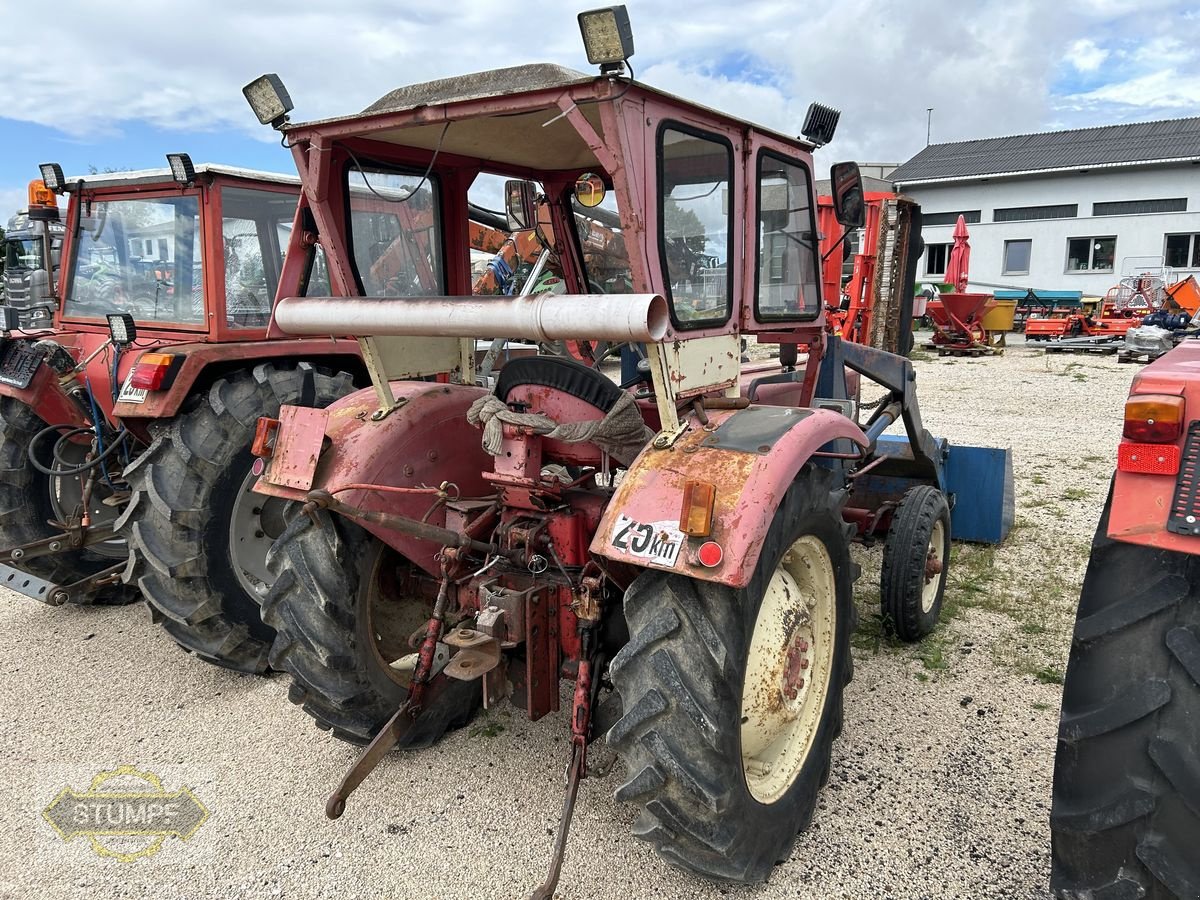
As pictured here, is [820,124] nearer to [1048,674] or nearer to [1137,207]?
[1048,674]

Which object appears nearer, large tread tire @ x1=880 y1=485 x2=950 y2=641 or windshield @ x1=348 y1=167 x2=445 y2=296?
windshield @ x1=348 y1=167 x2=445 y2=296

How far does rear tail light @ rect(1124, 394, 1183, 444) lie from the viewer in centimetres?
180

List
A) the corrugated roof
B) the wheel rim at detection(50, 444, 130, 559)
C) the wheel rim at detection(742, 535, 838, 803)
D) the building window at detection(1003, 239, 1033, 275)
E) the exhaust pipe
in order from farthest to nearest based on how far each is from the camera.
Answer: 1. the building window at detection(1003, 239, 1033, 275)
2. the corrugated roof
3. the wheel rim at detection(50, 444, 130, 559)
4. the wheel rim at detection(742, 535, 838, 803)
5. the exhaust pipe

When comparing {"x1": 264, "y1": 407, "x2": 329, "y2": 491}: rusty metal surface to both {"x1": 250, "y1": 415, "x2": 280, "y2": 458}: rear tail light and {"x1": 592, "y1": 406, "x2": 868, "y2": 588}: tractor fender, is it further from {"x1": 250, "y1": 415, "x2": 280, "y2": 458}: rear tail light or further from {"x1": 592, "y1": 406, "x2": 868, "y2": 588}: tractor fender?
{"x1": 592, "y1": 406, "x2": 868, "y2": 588}: tractor fender

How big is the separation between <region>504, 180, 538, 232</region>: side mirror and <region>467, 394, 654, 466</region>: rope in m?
0.95

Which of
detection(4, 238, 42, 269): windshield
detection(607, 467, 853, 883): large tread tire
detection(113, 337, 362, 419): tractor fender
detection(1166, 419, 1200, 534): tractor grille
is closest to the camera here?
detection(1166, 419, 1200, 534): tractor grille

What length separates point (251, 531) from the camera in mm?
4066

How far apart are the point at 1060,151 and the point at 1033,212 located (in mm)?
2795

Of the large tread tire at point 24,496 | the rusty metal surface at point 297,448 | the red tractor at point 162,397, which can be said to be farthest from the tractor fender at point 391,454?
the large tread tire at point 24,496

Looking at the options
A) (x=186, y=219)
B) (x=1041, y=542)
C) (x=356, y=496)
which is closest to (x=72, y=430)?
(x=186, y=219)

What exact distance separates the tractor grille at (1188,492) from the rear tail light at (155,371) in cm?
387

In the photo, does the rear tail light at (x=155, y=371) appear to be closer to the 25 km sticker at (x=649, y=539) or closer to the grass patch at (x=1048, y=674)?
the 25 km sticker at (x=649, y=539)

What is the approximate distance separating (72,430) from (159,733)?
193 centimetres

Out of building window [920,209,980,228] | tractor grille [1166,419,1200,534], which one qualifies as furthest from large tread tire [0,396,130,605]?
building window [920,209,980,228]
